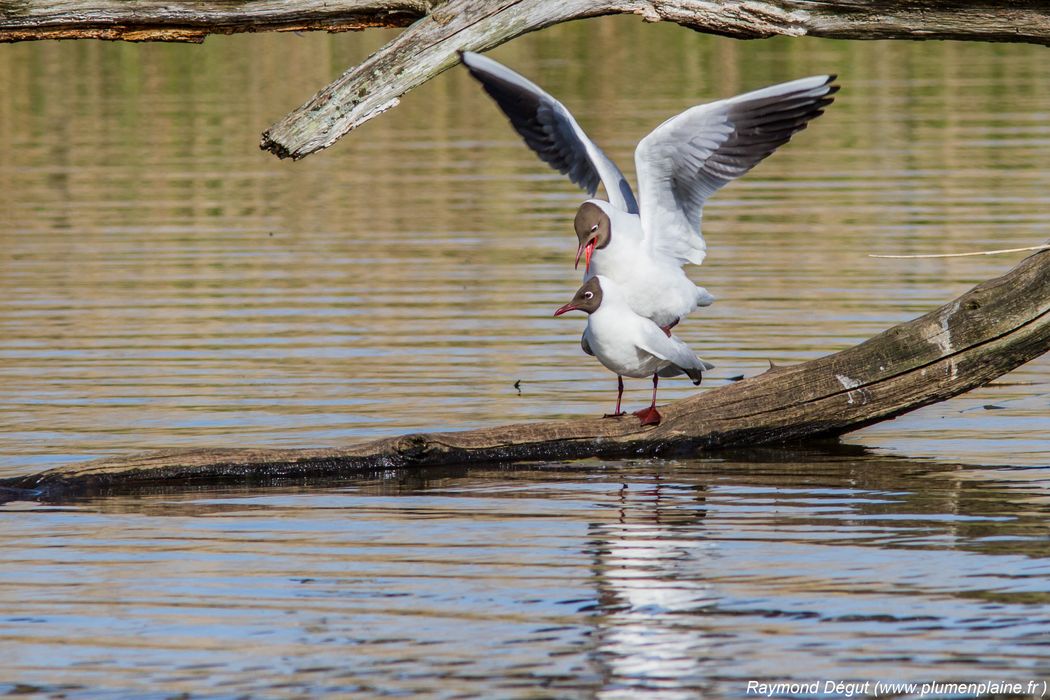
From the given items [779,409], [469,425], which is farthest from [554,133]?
[779,409]

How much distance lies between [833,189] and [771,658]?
36.6ft

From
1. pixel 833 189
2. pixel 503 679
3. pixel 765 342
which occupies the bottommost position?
pixel 503 679

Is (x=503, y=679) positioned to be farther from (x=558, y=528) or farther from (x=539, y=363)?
(x=539, y=363)

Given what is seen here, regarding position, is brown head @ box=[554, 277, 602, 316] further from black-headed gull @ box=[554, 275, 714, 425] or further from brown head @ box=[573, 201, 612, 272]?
brown head @ box=[573, 201, 612, 272]

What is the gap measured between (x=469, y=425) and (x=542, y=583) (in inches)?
105

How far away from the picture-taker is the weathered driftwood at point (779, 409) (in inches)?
305

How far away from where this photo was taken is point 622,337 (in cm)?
793

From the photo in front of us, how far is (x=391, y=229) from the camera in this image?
49.7 feet

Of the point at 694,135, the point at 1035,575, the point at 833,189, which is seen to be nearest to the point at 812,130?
the point at 833,189

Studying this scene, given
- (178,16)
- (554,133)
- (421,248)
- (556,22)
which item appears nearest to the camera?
(178,16)

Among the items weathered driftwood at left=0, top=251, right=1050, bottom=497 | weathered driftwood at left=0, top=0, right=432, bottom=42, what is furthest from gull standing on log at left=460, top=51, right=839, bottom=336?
weathered driftwood at left=0, top=0, right=432, bottom=42

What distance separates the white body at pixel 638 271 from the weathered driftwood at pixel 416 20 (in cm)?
119

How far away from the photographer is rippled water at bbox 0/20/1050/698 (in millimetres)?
5672

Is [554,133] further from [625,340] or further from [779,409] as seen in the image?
[779,409]
